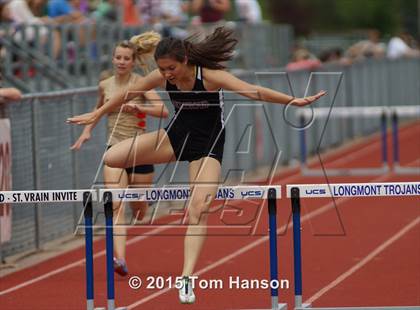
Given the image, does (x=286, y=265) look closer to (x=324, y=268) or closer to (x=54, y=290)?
(x=324, y=268)

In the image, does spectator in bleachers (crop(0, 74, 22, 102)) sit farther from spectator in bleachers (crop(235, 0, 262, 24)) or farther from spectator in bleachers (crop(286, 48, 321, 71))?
spectator in bleachers (crop(235, 0, 262, 24))

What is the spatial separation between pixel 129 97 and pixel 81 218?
471 cm

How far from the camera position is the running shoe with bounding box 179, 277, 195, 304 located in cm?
951

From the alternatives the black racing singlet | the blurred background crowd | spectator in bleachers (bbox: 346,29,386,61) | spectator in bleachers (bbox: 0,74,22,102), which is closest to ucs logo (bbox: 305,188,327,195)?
the black racing singlet

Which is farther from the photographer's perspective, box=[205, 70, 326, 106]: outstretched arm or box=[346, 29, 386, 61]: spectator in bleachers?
box=[346, 29, 386, 61]: spectator in bleachers

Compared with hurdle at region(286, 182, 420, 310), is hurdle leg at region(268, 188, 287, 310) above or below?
below

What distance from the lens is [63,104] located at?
1495cm

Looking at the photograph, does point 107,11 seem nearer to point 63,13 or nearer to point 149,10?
point 149,10

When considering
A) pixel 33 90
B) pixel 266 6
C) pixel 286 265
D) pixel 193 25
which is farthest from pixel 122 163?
pixel 266 6

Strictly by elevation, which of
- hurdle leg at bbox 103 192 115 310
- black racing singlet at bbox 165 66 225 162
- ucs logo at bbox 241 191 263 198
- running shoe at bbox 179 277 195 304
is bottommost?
running shoe at bbox 179 277 195 304

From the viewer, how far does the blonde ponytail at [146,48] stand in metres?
12.0

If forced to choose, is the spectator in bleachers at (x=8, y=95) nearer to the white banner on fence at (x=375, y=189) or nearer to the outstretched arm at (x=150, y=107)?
the outstretched arm at (x=150, y=107)

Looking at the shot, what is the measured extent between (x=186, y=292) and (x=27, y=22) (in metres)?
9.15

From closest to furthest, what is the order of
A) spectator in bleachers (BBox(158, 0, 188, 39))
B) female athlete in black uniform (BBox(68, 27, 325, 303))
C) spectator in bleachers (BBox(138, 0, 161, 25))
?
female athlete in black uniform (BBox(68, 27, 325, 303))
spectator in bleachers (BBox(158, 0, 188, 39))
spectator in bleachers (BBox(138, 0, 161, 25))
